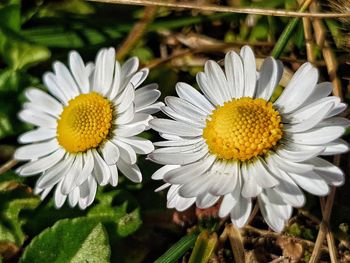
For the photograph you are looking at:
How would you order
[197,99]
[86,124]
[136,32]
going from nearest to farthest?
1. [197,99]
2. [86,124]
3. [136,32]

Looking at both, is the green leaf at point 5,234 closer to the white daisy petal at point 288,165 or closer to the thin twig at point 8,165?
the thin twig at point 8,165

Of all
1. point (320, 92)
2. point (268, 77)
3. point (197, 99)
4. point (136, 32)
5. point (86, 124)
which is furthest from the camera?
point (136, 32)

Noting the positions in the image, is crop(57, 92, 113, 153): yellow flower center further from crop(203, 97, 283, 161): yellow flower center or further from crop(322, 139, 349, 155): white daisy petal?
crop(322, 139, 349, 155): white daisy petal

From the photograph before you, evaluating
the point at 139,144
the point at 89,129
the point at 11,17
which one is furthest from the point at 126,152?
the point at 11,17

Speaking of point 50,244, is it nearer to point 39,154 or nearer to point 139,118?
point 39,154

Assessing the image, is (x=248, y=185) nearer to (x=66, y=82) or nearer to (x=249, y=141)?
(x=249, y=141)

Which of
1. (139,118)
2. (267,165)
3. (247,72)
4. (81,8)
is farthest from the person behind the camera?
(81,8)

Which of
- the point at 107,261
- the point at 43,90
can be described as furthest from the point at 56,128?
the point at 107,261
